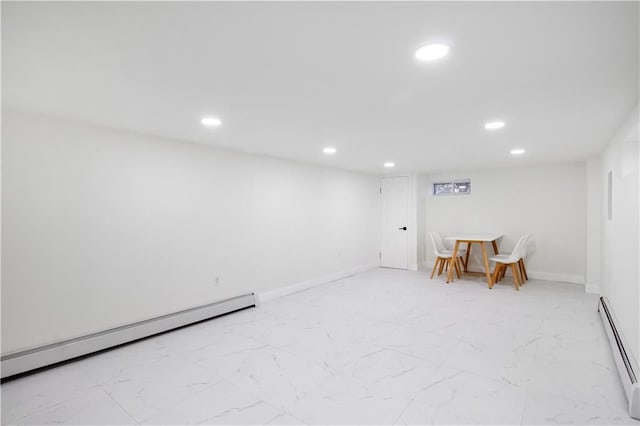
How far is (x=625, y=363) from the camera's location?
2.40 m

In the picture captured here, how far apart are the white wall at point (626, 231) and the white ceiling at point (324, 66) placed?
0.75ft

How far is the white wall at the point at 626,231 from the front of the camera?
2.40 meters

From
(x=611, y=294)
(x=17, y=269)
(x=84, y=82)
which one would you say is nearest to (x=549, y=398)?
(x=611, y=294)

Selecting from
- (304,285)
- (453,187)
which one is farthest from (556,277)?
(304,285)

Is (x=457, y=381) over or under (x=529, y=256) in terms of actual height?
under

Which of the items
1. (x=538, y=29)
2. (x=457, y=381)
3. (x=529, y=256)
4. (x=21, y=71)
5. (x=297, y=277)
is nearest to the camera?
(x=538, y=29)

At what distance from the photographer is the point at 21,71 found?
1.91m

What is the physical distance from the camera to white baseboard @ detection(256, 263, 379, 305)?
4.72m

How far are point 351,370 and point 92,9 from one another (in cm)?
276

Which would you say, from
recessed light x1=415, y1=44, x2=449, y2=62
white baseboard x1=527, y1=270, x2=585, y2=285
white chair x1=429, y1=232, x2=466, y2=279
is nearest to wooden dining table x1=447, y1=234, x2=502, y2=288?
white chair x1=429, y1=232, x2=466, y2=279

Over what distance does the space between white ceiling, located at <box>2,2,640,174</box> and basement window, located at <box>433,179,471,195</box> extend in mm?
3393

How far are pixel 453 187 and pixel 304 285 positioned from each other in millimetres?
3905

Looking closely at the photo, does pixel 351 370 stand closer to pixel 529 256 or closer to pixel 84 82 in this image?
pixel 84 82

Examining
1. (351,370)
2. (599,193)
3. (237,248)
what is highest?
(599,193)
